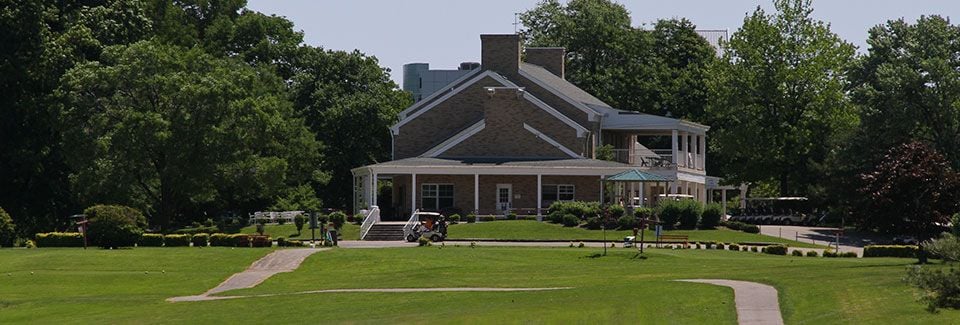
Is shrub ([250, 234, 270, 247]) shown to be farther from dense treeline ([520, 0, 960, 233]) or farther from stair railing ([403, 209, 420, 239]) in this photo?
dense treeline ([520, 0, 960, 233])

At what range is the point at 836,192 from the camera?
7419cm

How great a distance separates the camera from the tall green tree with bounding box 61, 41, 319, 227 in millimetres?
71812

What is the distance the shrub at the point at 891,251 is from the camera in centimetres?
5520

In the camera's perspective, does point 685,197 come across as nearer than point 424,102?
Yes

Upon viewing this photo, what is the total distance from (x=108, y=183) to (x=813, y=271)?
37249 millimetres

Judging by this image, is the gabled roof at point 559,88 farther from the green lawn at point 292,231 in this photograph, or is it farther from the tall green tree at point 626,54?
the green lawn at point 292,231

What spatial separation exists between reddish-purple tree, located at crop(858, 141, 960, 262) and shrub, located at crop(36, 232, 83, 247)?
30474mm

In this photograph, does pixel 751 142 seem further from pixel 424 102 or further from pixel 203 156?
pixel 203 156

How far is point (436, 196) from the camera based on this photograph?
261 ft

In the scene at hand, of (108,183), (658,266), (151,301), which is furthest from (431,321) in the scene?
(108,183)

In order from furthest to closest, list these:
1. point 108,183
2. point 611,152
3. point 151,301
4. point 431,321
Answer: point 611,152, point 108,183, point 151,301, point 431,321

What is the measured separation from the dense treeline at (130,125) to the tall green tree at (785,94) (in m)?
23.4

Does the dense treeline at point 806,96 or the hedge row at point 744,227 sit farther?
the hedge row at point 744,227

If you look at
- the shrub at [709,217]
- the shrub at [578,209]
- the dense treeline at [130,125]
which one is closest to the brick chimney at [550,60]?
the dense treeline at [130,125]
